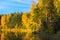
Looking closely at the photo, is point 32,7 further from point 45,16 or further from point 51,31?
point 51,31

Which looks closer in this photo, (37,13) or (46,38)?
(46,38)

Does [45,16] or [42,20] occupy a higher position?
[45,16]

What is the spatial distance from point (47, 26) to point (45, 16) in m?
1.18

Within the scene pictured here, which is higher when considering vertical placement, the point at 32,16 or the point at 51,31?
the point at 32,16

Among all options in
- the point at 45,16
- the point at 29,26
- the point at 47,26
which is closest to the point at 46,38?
the point at 47,26

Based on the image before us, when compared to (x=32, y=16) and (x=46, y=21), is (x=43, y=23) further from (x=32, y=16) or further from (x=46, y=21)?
(x=32, y=16)

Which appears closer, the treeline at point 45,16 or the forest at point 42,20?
the forest at point 42,20

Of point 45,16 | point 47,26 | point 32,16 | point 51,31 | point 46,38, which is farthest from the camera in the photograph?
point 32,16

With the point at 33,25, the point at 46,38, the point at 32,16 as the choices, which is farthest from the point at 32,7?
the point at 46,38

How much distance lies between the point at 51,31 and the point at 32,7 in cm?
404

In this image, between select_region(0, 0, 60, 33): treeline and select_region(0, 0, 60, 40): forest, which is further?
select_region(0, 0, 60, 33): treeline

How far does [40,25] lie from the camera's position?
13.9 meters

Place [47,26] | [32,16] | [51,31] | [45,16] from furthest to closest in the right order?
1. [32,16]
2. [45,16]
3. [47,26]
4. [51,31]

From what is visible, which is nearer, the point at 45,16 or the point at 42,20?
the point at 42,20
